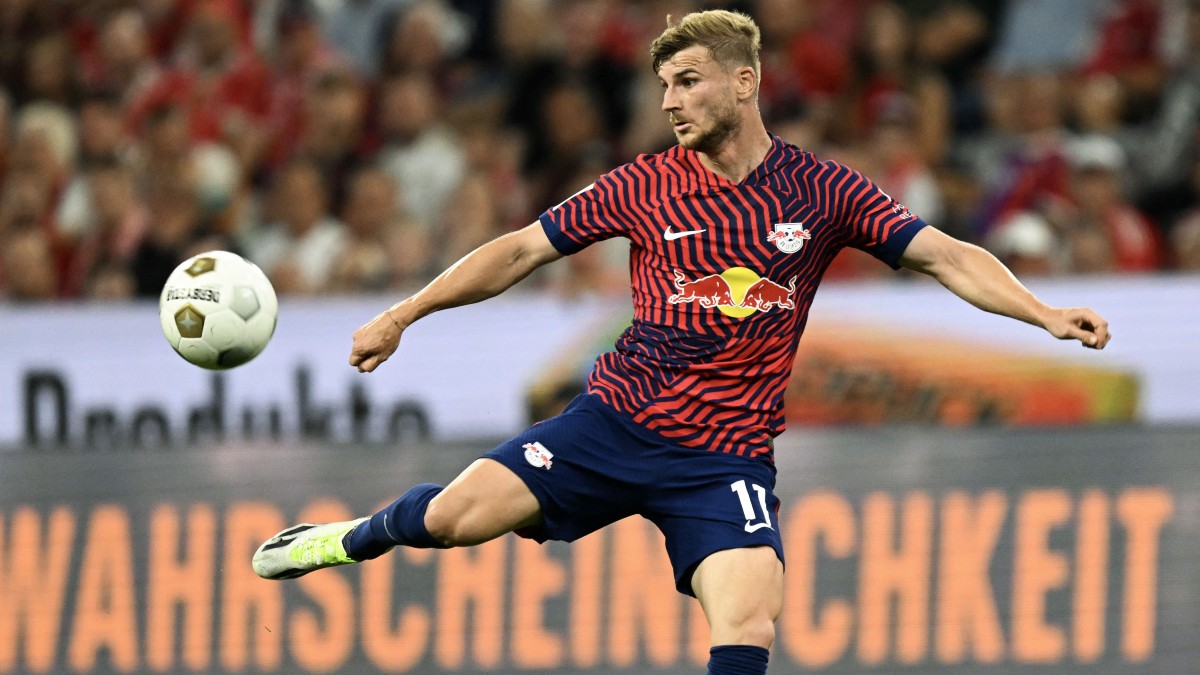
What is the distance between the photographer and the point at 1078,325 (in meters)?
5.60

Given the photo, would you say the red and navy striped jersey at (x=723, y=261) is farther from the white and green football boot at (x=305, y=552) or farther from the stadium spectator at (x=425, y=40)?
the stadium spectator at (x=425, y=40)

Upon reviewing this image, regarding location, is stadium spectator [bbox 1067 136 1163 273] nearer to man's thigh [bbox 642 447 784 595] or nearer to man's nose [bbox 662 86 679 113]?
man's thigh [bbox 642 447 784 595]

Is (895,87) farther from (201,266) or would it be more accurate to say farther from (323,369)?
(201,266)

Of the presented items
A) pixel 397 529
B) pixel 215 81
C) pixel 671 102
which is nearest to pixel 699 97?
pixel 671 102

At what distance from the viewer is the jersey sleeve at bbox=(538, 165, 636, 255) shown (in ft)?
19.3

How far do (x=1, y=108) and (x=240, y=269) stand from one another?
6.12m

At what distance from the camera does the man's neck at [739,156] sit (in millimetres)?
5805

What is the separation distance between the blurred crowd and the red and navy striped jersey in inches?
130

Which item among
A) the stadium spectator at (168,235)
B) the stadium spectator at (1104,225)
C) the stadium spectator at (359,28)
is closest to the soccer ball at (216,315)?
the stadium spectator at (168,235)

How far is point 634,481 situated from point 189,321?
1.60 metres

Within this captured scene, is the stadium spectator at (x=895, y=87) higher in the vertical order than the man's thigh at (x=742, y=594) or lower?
higher

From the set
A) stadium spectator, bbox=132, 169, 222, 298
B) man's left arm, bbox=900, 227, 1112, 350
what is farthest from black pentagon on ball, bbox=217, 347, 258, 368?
stadium spectator, bbox=132, 169, 222, 298

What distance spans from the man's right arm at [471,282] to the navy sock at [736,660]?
132 cm

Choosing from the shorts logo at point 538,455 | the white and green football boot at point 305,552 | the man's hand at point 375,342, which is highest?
the man's hand at point 375,342
